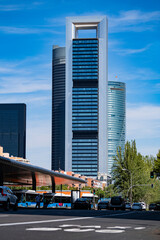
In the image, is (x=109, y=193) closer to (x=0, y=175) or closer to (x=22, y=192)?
(x=22, y=192)

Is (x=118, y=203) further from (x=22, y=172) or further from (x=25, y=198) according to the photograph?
(x=22, y=172)

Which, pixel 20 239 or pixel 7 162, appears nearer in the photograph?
pixel 20 239

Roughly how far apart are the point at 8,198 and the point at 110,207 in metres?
26.2

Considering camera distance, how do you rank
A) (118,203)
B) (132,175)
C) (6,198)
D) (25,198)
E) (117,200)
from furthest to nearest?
1. (132,175)
2. (25,198)
3. (117,200)
4. (118,203)
5. (6,198)

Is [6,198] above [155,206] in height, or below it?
above

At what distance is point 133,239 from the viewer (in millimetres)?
9992

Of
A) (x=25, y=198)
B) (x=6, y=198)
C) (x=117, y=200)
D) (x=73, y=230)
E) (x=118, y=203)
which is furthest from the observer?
(x=25, y=198)

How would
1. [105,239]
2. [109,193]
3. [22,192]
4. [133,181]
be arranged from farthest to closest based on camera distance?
[109,193] < [133,181] < [22,192] < [105,239]

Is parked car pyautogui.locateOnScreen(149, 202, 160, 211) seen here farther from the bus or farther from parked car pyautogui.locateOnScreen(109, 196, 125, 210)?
the bus

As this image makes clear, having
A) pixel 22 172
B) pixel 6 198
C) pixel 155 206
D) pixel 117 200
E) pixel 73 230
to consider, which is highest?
pixel 22 172

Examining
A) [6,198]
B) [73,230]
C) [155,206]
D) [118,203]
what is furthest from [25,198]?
[73,230]

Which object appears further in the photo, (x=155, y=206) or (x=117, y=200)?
(x=155, y=206)

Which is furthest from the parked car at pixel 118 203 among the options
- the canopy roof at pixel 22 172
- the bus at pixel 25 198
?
the bus at pixel 25 198

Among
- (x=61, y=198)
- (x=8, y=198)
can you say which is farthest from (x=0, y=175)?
(x=8, y=198)
